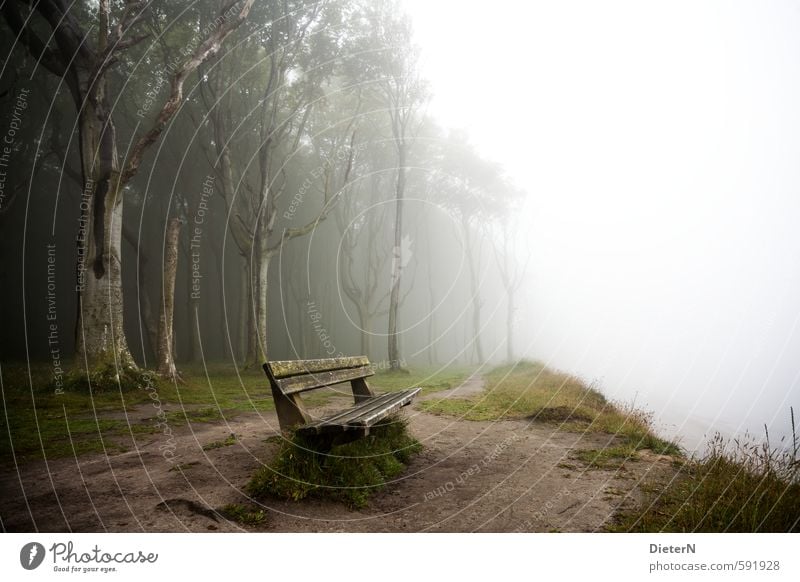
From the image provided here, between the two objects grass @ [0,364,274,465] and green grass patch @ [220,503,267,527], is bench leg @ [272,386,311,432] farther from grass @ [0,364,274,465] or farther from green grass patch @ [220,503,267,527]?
grass @ [0,364,274,465]

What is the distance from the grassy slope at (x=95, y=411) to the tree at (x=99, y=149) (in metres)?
0.85

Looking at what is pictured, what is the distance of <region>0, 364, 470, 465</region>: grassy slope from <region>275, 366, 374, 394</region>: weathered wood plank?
2444mm

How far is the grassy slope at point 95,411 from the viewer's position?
442 centimetres

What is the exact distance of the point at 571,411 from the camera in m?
6.56

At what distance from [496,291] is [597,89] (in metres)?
34.6

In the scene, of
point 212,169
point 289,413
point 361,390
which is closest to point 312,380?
point 289,413

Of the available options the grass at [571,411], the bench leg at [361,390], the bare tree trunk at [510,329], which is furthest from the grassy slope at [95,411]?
the bare tree trunk at [510,329]

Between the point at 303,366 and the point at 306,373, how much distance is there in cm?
10

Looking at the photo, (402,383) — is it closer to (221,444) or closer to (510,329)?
(221,444)

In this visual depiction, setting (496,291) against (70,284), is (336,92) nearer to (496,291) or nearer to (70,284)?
(70,284)

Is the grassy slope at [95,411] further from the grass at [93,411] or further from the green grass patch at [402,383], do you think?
the green grass patch at [402,383]

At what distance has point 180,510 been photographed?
9.42ft
